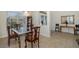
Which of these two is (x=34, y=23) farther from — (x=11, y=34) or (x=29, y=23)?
(x=11, y=34)

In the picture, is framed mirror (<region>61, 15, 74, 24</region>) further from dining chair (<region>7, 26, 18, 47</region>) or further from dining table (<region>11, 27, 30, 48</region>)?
dining chair (<region>7, 26, 18, 47</region>)

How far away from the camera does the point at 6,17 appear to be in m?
2.45

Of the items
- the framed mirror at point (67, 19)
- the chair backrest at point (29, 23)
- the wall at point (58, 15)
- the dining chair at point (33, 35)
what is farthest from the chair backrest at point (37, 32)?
the framed mirror at point (67, 19)

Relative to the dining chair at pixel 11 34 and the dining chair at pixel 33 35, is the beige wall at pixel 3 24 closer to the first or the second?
the dining chair at pixel 11 34

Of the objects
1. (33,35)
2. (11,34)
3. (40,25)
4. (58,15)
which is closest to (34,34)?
(33,35)

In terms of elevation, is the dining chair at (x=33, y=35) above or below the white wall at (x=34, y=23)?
below

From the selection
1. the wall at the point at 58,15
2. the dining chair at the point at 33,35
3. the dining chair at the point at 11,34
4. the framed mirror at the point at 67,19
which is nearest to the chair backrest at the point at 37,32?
the dining chair at the point at 33,35

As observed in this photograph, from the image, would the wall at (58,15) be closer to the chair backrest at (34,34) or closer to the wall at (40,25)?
the wall at (40,25)

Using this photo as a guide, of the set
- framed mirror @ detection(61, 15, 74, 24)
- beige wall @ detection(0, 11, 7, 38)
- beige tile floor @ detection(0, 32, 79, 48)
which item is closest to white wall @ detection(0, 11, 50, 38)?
beige wall @ detection(0, 11, 7, 38)

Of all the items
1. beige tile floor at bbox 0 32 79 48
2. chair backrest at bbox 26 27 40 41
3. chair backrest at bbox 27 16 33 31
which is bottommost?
beige tile floor at bbox 0 32 79 48

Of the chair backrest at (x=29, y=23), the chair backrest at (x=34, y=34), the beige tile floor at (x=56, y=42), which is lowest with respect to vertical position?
the beige tile floor at (x=56, y=42)

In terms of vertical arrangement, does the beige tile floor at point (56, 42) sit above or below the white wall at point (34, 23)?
below
